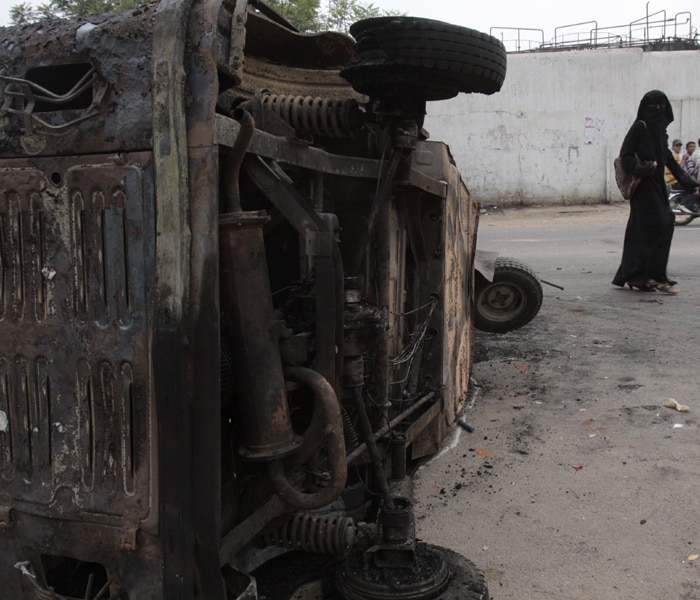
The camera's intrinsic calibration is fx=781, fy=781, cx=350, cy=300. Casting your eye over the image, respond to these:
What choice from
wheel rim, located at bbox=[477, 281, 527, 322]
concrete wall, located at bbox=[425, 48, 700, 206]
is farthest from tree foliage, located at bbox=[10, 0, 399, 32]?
wheel rim, located at bbox=[477, 281, 527, 322]

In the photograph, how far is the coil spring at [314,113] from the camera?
2561 mm

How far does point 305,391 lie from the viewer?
2271mm

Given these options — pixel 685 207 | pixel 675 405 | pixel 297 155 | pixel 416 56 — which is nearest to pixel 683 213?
pixel 685 207

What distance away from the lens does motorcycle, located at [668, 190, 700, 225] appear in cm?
1610

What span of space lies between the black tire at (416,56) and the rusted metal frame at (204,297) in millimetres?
713

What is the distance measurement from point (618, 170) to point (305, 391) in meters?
7.08

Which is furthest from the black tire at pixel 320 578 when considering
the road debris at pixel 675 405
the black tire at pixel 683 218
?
the black tire at pixel 683 218

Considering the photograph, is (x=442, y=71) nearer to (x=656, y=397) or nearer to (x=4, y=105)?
(x=4, y=105)

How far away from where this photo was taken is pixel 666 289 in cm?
808

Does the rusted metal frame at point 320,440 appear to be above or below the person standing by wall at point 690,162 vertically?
below

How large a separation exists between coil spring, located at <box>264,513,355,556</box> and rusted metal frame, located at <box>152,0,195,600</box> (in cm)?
56

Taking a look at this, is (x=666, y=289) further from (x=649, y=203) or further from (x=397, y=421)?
(x=397, y=421)

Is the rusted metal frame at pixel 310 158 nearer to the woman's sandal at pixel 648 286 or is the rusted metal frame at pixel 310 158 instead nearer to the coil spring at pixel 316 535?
the coil spring at pixel 316 535

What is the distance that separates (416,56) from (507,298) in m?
3.75
